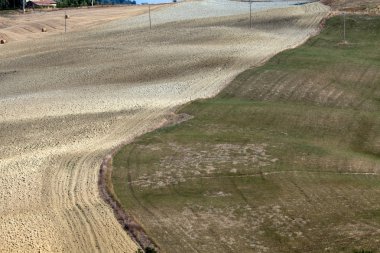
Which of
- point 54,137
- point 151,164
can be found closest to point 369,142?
point 151,164

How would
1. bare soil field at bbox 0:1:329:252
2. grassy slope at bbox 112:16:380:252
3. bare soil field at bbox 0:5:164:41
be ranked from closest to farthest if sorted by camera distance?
grassy slope at bbox 112:16:380:252
bare soil field at bbox 0:1:329:252
bare soil field at bbox 0:5:164:41

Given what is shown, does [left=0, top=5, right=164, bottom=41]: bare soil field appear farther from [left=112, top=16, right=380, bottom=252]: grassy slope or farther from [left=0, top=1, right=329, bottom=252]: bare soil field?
[left=112, top=16, right=380, bottom=252]: grassy slope

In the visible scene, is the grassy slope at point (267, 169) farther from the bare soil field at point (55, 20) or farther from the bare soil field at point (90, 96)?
the bare soil field at point (55, 20)

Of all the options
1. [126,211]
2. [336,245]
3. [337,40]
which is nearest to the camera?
[336,245]

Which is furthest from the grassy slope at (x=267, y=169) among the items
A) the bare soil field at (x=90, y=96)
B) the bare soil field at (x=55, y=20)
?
the bare soil field at (x=55, y=20)

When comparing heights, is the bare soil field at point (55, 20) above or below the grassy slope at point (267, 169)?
above

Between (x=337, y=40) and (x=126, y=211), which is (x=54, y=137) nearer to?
(x=126, y=211)

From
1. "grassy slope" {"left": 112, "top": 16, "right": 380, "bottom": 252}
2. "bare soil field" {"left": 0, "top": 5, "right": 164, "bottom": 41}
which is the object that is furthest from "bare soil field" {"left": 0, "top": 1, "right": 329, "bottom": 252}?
"grassy slope" {"left": 112, "top": 16, "right": 380, "bottom": 252}
